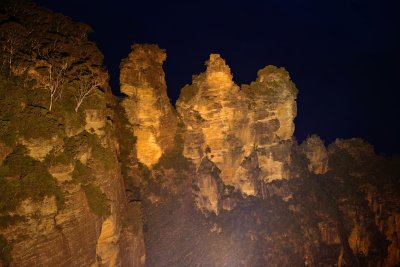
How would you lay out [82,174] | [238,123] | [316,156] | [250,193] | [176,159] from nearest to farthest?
[82,174]
[176,159]
[238,123]
[250,193]
[316,156]

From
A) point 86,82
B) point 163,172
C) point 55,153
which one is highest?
point 86,82

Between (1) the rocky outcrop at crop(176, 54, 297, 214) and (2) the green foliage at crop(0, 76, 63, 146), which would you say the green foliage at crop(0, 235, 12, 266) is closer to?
(2) the green foliage at crop(0, 76, 63, 146)

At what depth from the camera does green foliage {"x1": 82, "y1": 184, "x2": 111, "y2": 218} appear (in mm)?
25750

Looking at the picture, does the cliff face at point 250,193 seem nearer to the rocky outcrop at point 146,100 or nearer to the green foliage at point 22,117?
the rocky outcrop at point 146,100

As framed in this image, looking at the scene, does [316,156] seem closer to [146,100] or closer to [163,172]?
[163,172]

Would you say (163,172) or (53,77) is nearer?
(53,77)

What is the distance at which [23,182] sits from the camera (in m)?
20.7

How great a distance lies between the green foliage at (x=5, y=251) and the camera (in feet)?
62.0

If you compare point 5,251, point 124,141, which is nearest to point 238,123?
point 124,141

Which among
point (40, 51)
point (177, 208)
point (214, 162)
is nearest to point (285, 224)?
point (214, 162)

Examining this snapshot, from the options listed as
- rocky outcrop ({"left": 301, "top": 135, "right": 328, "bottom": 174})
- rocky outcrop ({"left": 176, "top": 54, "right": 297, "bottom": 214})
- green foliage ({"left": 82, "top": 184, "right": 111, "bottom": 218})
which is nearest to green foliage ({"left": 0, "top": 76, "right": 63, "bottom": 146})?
green foliage ({"left": 82, "top": 184, "right": 111, "bottom": 218})

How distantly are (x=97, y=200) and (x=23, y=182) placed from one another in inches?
261

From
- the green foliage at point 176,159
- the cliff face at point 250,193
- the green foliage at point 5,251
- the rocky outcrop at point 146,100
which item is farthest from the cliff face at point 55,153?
the green foliage at point 176,159

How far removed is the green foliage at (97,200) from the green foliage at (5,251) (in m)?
6.97
